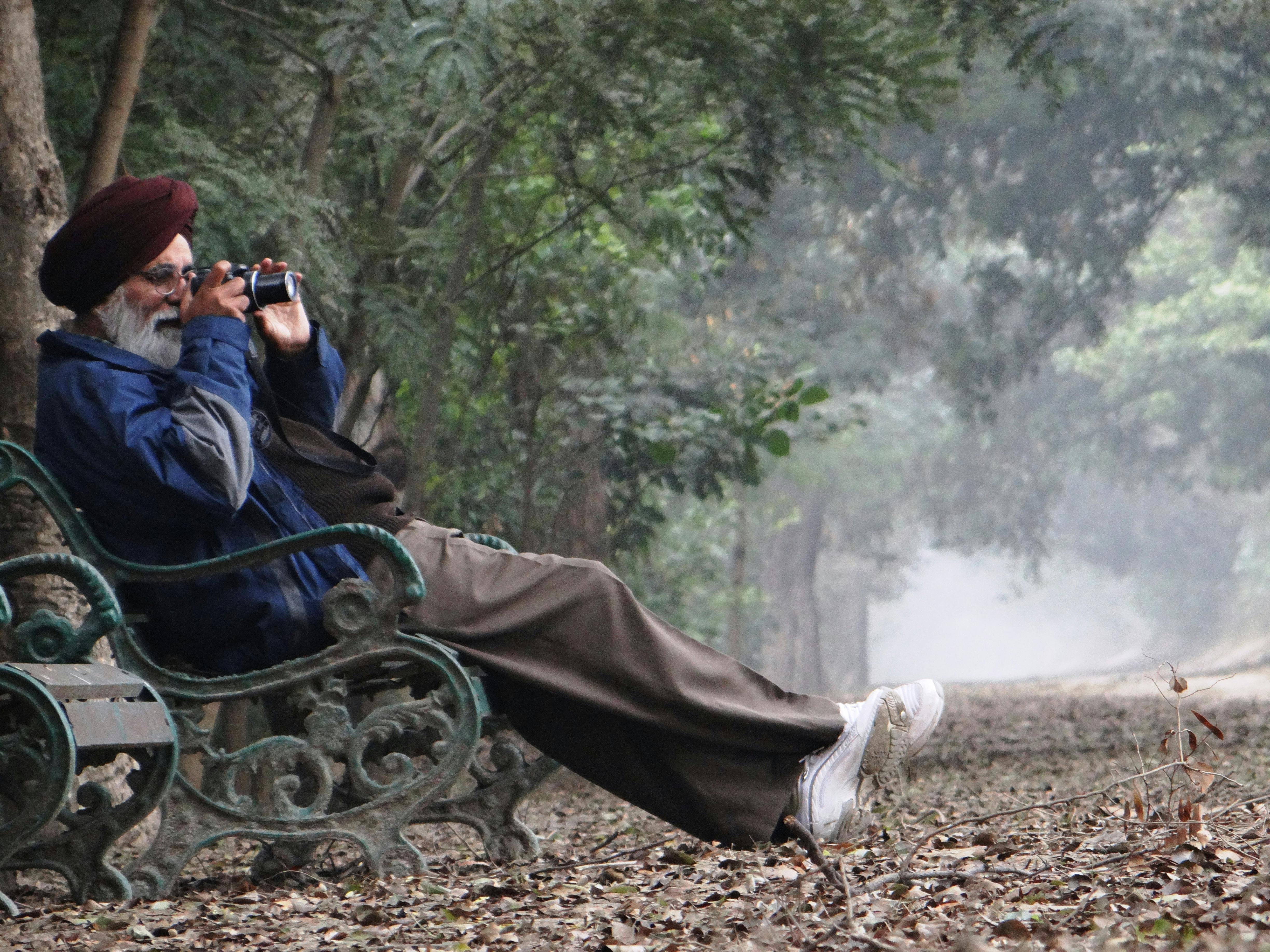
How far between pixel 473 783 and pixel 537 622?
4690mm

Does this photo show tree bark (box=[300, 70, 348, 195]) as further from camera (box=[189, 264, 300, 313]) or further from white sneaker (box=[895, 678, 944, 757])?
white sneaker (box=[895, 678, 944, 757])

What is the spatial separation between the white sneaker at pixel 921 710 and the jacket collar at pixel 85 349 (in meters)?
1.99

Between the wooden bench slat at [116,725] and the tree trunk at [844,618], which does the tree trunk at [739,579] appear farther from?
the wooden bench slat at [116,725]

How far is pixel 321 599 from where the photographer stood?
3.74m

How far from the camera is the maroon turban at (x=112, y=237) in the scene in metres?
3.84

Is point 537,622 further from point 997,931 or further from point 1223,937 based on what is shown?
point 1223,937

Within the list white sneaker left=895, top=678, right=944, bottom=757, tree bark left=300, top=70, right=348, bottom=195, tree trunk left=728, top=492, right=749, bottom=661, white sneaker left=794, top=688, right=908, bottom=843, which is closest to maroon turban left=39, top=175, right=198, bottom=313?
white sneaker left=794, top=688, right=908, bottom=843

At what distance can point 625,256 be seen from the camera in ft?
33.6

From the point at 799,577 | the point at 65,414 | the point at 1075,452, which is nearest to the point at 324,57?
the point at 65,414

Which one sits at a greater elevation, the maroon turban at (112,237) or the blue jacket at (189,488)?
the maroon turban at (112,237)

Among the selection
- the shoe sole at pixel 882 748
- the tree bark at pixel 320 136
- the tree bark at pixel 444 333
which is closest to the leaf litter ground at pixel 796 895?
the shoe sole at pixel 882 748

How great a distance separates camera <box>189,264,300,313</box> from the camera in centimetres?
393

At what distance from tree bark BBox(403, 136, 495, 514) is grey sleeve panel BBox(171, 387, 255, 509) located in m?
4.09

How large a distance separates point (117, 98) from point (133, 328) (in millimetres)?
1731
